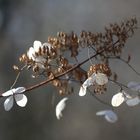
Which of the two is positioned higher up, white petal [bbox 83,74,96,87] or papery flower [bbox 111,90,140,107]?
white petal [bbox 83,74,96,87]

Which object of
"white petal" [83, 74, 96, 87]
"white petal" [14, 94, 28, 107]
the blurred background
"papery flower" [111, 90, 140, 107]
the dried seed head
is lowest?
"papery flower" [111, 90, 140, 107]

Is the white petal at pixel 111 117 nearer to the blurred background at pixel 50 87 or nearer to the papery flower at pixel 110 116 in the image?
the papery flower at pixel 110 116

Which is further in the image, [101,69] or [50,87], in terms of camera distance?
[50,87]

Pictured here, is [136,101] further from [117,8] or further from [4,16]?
[4,16]

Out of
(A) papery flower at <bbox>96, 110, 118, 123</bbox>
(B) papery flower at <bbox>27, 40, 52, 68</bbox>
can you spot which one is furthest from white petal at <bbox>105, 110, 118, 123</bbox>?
(B) papery flower at <bbox>27, 40, 52, 68</bbox>

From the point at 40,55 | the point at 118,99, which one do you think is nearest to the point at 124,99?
the point at 118,99

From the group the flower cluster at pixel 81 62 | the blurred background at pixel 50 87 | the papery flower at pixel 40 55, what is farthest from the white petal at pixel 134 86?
the blurred background at pixel 50 87

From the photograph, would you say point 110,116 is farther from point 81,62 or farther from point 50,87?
point 50,87

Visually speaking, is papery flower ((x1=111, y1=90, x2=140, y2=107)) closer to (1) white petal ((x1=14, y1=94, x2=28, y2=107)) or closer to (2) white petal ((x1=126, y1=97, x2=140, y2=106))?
(2) white petal ((x1=126, y1=97, x2=140, y2=106))

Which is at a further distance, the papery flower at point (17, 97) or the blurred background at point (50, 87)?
the blurred background at point (50, 87)
